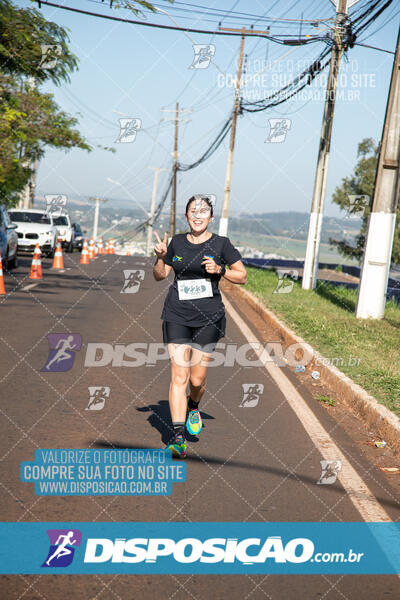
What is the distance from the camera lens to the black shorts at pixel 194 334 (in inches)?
227

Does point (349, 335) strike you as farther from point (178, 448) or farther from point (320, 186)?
point (320, 186)

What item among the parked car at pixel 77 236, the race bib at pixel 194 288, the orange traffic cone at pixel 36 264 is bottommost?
the parked car at pixel 77 236

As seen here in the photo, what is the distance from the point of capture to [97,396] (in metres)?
7.32

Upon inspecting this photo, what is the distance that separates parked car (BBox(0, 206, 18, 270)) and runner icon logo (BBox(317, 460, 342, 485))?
628 inches

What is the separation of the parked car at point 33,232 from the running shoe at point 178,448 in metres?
25.1

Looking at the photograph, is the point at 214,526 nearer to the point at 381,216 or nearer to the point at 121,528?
the point at 121,528

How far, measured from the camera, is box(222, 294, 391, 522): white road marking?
4769mm

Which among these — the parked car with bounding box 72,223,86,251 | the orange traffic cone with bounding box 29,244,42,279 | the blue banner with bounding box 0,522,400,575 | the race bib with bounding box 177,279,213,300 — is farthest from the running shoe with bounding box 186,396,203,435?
the parked car with bounding box 72,223,86,251

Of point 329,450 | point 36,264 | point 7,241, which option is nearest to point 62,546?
point 329,450

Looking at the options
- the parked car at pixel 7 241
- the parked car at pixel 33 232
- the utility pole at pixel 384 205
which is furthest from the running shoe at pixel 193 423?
the parked car at pixel 33 232

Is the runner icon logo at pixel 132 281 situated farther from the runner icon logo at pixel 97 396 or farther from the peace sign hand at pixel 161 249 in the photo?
the peace sign hand at pixel 161 249

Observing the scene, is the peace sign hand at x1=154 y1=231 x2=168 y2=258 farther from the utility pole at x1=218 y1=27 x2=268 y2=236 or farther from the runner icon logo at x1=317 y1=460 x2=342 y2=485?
the utility pole at x1=218 y1=27 x2=268 y2=236

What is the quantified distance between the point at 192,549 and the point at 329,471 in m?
1.81

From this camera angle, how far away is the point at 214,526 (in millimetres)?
4258
